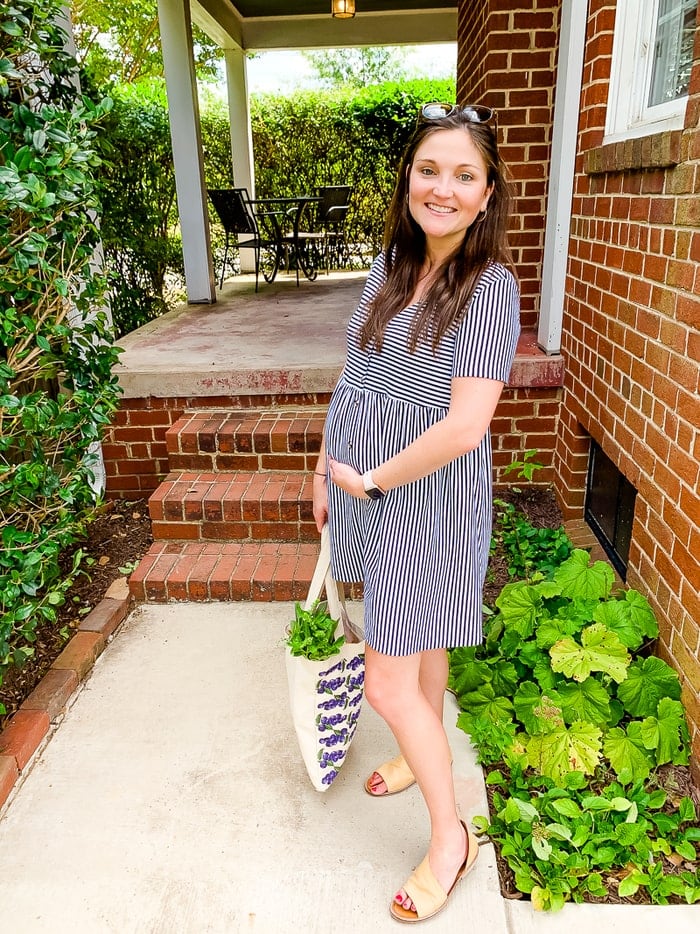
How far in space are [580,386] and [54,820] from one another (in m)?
2.41

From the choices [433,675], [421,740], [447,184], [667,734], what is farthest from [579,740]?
[447,184]

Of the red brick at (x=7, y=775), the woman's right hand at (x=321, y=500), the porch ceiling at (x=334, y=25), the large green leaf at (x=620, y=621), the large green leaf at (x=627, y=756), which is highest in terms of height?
the porch ceiling at (x=334, y=25)

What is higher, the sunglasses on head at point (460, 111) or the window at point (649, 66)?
the window at point (649, 66)

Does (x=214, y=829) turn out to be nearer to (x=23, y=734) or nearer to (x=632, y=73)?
(x=23, y=734)

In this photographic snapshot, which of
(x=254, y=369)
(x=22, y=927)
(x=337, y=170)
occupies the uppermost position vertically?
(x=337, y=170)

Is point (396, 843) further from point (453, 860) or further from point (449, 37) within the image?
point (449, 37)

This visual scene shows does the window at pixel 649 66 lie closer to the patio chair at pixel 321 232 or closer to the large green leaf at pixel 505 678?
the large green leaf at pixel 505 678

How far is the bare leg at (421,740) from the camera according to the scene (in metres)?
1.59

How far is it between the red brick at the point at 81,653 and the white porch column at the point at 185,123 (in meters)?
4.20

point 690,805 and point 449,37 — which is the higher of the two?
point 449,37

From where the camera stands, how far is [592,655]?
2029 mm

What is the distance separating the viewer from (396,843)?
1.81 m

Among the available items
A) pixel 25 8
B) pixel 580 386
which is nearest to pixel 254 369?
pixel 580 386

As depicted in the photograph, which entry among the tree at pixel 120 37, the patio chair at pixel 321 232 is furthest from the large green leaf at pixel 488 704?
the tree at pixel 120 37
